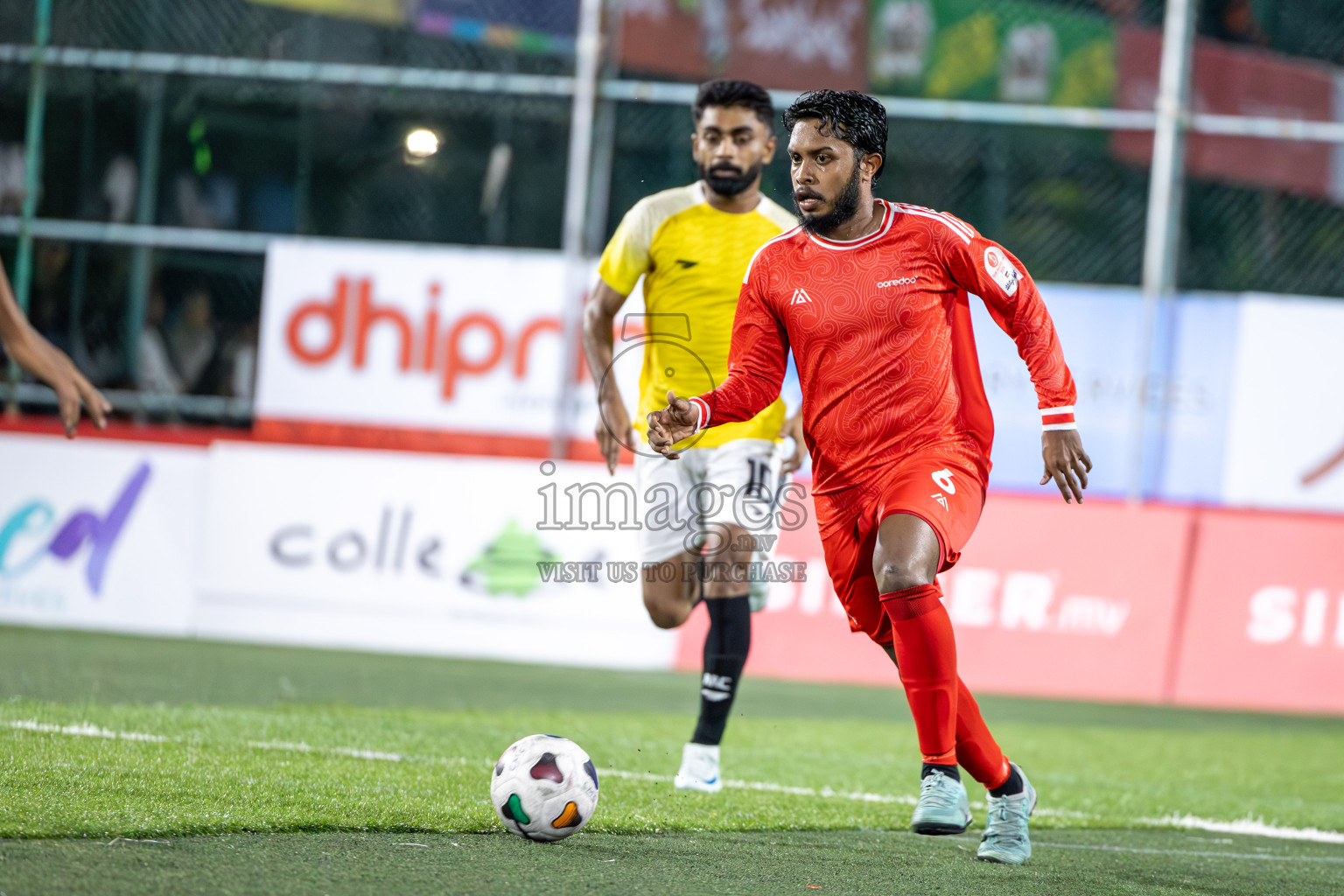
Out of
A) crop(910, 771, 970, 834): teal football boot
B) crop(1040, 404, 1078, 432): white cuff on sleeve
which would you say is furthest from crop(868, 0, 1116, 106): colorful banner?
crop(910, 771, 970, 834): teal football boot

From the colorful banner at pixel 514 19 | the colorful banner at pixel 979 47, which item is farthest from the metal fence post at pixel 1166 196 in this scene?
the colorful banner at pixel 514 19

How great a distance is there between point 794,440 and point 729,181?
3.41ft

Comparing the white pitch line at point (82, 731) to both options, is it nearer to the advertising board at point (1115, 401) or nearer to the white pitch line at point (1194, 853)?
the white pitch line at point (1194, 853)

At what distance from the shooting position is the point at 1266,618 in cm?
991

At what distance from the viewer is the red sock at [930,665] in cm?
456

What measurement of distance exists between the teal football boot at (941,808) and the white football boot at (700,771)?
1447 millimetres

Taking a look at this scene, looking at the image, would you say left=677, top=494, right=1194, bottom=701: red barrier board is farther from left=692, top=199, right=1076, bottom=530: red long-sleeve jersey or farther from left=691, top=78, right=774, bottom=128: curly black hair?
left=692, top=199, right=1076, bottom=530: red long-sleeve jersey

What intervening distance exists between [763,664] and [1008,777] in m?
5.48

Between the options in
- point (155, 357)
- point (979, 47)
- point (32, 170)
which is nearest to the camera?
point (32, 170)

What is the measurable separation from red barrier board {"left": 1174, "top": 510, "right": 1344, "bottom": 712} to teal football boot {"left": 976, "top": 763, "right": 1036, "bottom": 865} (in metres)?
5.55

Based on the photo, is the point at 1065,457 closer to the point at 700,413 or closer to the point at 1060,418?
the point at 1060,418

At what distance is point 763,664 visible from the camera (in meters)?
10.2

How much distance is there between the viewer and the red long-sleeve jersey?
477cm


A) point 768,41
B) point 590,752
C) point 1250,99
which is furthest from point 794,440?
point 1250,99
